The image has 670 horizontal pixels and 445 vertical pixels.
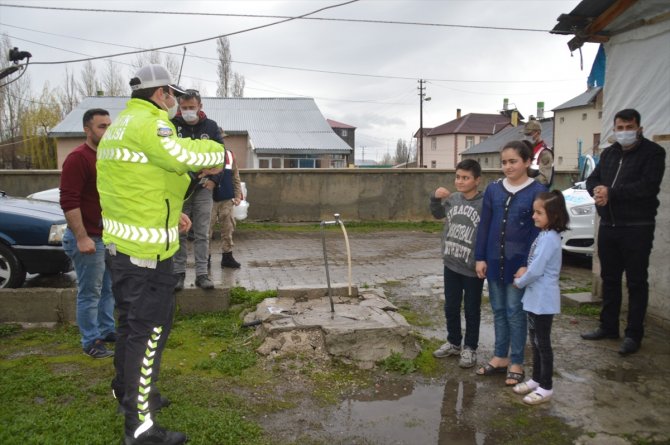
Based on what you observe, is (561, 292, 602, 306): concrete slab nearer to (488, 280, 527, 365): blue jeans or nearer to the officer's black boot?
(488, 280, 527, 365): blue jeans

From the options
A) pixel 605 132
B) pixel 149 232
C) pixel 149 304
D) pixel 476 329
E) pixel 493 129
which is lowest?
pixel 476 329

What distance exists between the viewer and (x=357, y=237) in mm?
12773

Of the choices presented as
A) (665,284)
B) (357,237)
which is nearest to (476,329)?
(665,284)

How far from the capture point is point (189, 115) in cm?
574

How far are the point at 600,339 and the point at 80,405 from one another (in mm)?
4627

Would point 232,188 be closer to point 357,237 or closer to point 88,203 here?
point 88,203

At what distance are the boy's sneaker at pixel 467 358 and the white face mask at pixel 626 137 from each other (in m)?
2.40

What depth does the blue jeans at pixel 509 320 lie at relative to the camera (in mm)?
4340

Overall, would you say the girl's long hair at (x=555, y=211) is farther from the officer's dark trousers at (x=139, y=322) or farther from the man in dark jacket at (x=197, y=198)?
the man in dark jacket at (x=197, y=198)

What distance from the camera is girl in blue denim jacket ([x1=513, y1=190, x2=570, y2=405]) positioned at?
4004 millimetres

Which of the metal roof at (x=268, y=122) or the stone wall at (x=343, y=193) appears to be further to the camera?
the metal roof at (x=268, y=122)

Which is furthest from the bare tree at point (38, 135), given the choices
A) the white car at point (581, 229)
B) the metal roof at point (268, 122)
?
the white car at point (581, 229)

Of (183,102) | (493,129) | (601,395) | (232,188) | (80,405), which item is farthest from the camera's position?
(493,129)

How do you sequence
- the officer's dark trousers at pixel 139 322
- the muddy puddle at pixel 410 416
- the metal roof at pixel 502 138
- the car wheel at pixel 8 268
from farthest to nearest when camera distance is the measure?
1. the metal roof at pixel 502 138
2. the car wheel at pixel 8 268
3. the muddy puddle at pixel 410 416
4. the officer's dark trousers at pixel 139 322
